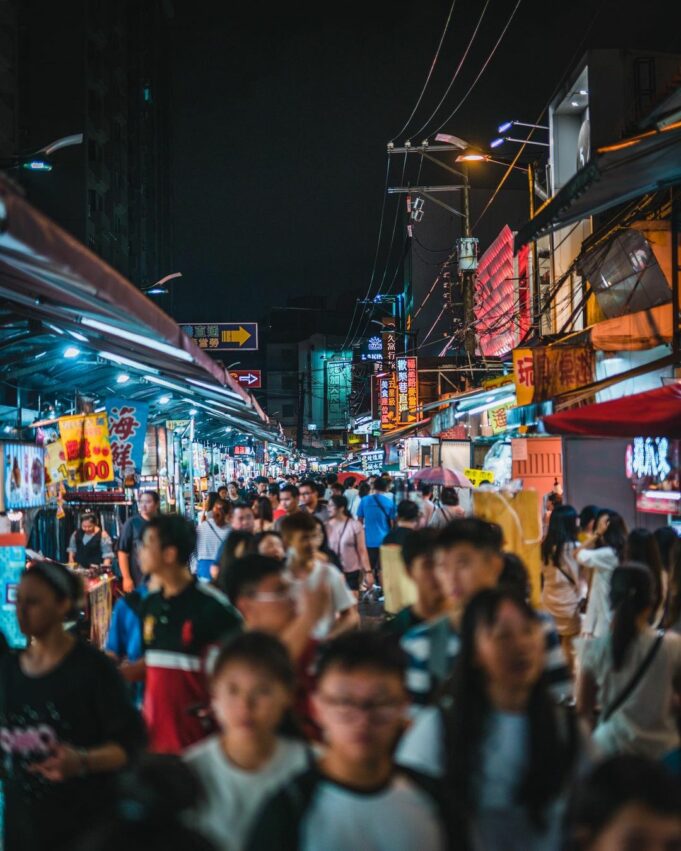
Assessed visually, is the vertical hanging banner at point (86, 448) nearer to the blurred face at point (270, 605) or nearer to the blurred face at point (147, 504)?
the blurred face at point (147, 504)

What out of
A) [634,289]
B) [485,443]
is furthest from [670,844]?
[485,443]

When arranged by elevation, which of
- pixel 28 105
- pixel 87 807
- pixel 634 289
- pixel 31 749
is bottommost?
pixel 87 807

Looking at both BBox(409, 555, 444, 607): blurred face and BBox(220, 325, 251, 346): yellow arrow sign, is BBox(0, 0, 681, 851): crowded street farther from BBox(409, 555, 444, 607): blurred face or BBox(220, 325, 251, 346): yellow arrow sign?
BBox(220, 325, 251, 346): yellow arrow sign

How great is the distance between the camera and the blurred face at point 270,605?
420 centimetres

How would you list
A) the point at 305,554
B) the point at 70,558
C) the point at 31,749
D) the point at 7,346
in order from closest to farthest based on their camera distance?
the point at 31,749 → the point at 305,554 → the point at 7,346 → the point at 70,558

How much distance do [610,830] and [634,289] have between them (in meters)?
12.6

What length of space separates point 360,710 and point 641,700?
2067 mm

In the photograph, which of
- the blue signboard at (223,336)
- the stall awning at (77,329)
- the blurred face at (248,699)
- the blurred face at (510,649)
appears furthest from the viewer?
the blue signboard at (223,336)

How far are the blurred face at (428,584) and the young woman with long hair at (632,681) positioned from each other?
82 cm

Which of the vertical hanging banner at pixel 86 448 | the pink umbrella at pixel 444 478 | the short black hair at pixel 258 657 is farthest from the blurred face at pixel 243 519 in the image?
the pink umbrella at pixel 444 478

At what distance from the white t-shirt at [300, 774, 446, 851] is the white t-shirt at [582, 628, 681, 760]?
1863mm

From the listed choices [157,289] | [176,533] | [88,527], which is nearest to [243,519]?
[88,527]

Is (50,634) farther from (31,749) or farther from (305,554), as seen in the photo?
(305,554)

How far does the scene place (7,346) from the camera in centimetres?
918
